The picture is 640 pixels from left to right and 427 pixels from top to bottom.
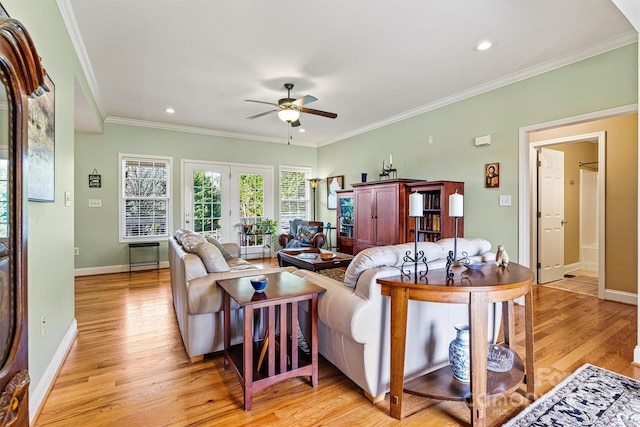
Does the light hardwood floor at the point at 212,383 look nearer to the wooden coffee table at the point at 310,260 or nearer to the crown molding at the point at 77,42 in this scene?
the wooden coffee table at the point at 310,260

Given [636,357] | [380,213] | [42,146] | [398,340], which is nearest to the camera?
[398,340]

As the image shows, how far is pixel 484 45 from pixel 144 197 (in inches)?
221

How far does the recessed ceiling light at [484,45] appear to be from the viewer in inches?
118

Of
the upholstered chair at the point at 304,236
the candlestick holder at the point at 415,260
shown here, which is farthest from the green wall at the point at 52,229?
the upholstered chair at the point at 304,236

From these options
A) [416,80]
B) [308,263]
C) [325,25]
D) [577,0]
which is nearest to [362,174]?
[416,80]

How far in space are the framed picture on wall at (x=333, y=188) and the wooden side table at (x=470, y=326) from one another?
496 cm

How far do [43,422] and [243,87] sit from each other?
3.63 metres

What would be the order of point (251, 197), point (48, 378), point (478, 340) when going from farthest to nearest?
point (251, 197), point (48, 378), point (478, 340)

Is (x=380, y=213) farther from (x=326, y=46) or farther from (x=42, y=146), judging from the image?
(x=42, y=146)

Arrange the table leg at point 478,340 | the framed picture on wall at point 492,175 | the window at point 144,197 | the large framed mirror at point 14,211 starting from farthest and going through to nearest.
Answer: the window at point 144,197, the framed picture on wall at point 492,175, the table leg at point 478,340, the large framed mirror at point 14,211

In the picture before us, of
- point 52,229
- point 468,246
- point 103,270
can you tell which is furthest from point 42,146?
point 103,270

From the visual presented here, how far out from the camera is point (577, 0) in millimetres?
2408

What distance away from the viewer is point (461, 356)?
72.2 inches

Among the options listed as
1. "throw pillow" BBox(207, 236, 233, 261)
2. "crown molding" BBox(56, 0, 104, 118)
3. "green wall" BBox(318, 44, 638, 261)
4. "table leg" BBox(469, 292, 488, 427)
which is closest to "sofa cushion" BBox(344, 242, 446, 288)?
"table leg" BBox(469, 292, 488, 427)
